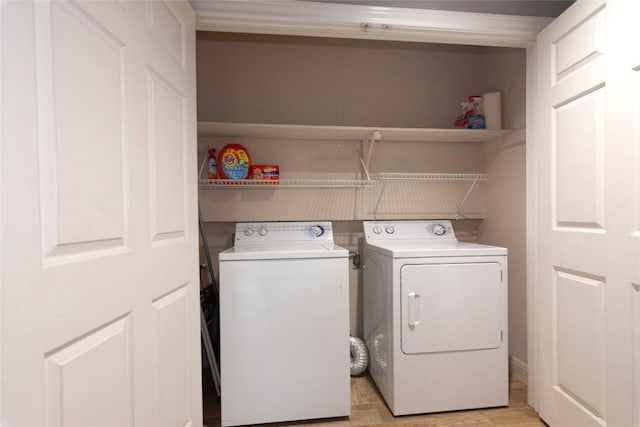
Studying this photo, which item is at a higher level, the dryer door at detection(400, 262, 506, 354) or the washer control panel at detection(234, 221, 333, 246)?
the washer control panel at detection(234, 221, 333, 246)

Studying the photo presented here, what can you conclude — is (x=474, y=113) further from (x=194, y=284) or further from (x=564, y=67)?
(x=194, y=284)

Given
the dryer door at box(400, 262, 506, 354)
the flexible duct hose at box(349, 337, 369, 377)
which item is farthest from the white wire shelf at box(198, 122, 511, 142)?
the flexible duct hose at box(349, 337, 369, 377)

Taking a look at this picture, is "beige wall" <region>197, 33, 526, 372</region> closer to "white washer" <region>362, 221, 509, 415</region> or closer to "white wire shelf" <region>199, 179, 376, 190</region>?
"white wire shelf" <region>199, 179, 376, 190</region>

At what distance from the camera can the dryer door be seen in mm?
1729

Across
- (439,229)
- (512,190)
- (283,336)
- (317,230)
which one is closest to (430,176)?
(439,229)

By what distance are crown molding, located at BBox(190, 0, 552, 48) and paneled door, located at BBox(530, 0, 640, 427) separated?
0.19 metres

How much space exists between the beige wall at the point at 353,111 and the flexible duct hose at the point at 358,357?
0.25m

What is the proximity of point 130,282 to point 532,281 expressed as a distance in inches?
73.3

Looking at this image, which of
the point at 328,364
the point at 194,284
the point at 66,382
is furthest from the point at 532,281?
the point at 66,382

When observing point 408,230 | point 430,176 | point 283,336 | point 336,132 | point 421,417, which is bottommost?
point 421,417

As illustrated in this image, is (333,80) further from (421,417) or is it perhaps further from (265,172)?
(421,417)

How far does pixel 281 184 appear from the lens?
224cm

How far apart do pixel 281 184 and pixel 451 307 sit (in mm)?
1310

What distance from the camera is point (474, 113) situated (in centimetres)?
227
